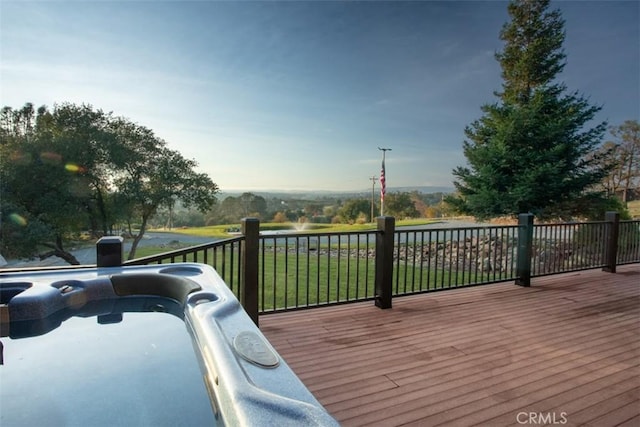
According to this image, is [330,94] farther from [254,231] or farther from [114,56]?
[254,231]

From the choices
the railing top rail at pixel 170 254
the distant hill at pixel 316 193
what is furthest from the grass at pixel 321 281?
the distant hill at pixel 316 193

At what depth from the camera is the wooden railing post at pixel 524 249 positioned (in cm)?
423

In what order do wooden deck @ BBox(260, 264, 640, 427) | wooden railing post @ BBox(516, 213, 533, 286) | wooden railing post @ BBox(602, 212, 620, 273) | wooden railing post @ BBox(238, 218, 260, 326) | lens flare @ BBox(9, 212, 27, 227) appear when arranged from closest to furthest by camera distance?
wooden deck @ BBox(260, 264, 640, 427)
wooden railing post @ BBox(238, 218, 260, 326)
wooden railing post @ BBox(516, 213, 533, 286)
wooden railing post @ BBox(602, 212, 620, 273)
lens flare @ BBox(9, 212, 27, 227)

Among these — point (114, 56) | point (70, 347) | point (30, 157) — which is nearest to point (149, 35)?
point (114, 56)

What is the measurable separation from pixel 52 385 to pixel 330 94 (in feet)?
32.1

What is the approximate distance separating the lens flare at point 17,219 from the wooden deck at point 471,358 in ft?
39.2

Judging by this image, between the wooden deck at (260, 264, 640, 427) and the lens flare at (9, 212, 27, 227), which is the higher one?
the lens flare at (9, 212, 27, 227)

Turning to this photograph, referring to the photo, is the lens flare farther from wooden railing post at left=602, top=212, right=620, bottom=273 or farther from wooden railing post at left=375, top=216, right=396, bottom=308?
wooden railing post at left=602, top=212, right=620, bottom=273

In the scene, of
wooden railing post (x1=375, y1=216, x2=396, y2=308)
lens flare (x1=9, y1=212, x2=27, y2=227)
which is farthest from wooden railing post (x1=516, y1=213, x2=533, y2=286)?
lens flare (x1=9, y1=212, x2=27, y2=227)

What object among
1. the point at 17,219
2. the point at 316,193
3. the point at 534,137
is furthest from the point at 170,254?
the point at 316,193

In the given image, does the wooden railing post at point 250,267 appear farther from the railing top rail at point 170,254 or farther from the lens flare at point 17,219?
the lens flare at point 17,219

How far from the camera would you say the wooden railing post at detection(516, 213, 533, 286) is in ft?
13.9

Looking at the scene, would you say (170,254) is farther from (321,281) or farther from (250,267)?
(321,281)

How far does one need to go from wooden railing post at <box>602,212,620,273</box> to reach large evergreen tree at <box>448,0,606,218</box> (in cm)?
513
